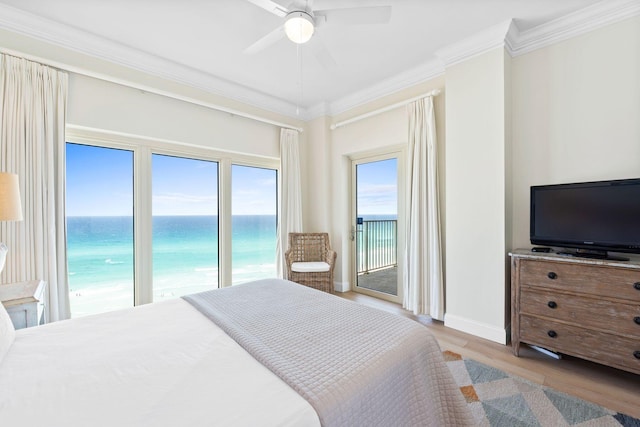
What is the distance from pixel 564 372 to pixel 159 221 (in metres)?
3.94

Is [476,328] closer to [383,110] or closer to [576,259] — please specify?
[576,259]

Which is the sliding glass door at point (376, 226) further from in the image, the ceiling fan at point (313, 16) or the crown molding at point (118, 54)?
the ceiling fan at point (313, 16)

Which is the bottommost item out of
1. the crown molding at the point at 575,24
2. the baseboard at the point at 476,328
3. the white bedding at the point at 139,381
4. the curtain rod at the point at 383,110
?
the baseboard at the point at 476,328

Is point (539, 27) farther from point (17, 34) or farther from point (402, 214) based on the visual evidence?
point (17, 34)

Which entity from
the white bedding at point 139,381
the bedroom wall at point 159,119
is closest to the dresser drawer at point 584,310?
the white bedding at point 139,381

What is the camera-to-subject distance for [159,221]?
3.16 m

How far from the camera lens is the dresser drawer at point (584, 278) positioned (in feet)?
5.80

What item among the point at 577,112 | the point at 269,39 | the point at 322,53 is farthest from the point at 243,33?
the point at 577,112

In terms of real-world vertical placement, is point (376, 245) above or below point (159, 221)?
below

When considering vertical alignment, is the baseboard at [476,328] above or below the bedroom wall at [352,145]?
below

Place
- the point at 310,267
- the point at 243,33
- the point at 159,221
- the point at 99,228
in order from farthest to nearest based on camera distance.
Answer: the point at 310,267 < the point at 159,221 < the point at 99,228 < the point at 243,33

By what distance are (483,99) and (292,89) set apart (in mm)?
2220

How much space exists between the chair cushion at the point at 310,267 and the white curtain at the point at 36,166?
2.23 metres

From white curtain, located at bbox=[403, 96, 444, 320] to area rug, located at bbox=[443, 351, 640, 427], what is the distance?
105 centimetres
